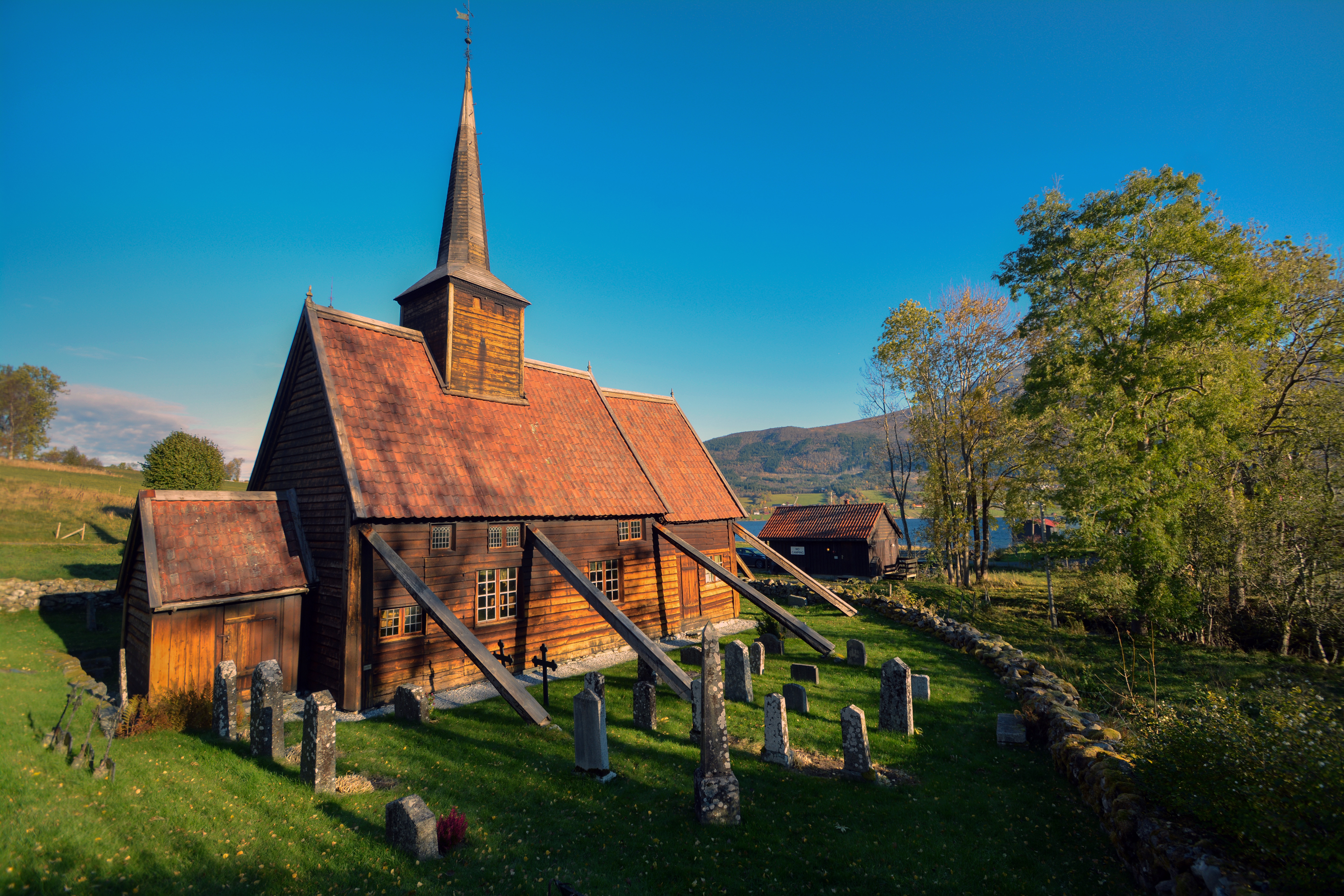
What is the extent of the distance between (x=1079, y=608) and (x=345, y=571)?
89.9 feet

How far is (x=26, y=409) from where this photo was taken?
5462 cm

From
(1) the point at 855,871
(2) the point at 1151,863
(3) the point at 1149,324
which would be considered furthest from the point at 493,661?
(3) the point at 1149,324

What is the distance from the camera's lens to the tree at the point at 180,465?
2570cm

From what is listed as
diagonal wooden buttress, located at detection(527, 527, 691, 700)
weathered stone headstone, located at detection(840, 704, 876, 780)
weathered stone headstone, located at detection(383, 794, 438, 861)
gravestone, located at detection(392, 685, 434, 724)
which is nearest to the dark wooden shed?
diagonal wooden buttress, located at detection(527, 527, 691, 700)

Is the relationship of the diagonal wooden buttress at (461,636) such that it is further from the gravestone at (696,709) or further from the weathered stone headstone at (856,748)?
the weathered stone headstone at (856,748)

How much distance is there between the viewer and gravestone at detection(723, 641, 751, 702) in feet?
43.8

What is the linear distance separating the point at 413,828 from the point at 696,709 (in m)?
5.55

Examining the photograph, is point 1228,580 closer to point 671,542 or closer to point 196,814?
point 671,542

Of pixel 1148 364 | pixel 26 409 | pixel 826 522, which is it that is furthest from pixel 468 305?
pixel 26 409

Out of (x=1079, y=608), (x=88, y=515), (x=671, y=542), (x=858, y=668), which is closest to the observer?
(x=858, y=668)

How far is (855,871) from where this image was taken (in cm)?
673

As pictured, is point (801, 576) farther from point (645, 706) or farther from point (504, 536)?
point (504, 536)

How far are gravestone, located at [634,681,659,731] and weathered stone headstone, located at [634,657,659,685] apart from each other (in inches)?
5.7

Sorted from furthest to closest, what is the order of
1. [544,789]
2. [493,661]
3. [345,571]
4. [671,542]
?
1. [671,542]
2. [345,571]
3. [493,661]
4. [544,789]
